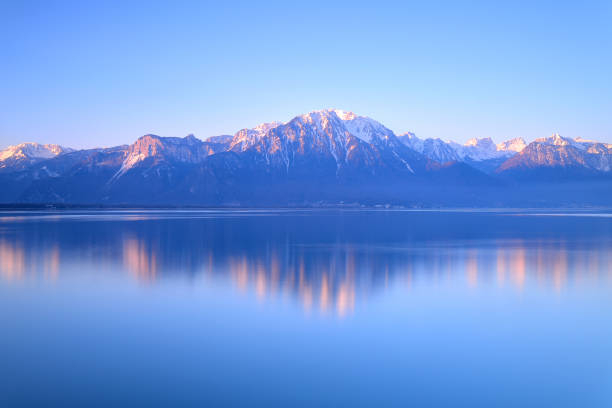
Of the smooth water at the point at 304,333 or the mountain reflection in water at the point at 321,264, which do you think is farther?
the mountain reflection in water at the point at 321,264

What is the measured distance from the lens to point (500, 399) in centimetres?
1180

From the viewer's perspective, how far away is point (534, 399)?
11.8m

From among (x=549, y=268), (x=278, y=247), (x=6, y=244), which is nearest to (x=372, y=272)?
(x=549, y=268)

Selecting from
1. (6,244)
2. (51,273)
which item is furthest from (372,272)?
(6,244)

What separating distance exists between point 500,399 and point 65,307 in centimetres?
1618

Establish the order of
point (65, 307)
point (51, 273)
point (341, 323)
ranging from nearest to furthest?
point (341, 323) < point (65, 307) < point (51, 273)

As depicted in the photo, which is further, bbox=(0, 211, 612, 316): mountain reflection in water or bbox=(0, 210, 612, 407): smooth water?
bbox=(0, 211, 612, 316): mountain reflection in water

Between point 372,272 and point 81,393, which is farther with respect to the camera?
point 372,272

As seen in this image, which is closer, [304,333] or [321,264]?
[304,333]

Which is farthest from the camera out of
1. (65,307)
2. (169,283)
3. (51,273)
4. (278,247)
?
(278,247)

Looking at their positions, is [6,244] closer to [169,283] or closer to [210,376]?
[169,283]

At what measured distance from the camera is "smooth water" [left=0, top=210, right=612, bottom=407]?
12.1 metres

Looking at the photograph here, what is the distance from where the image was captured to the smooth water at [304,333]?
477 inches

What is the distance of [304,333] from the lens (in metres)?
16.9
